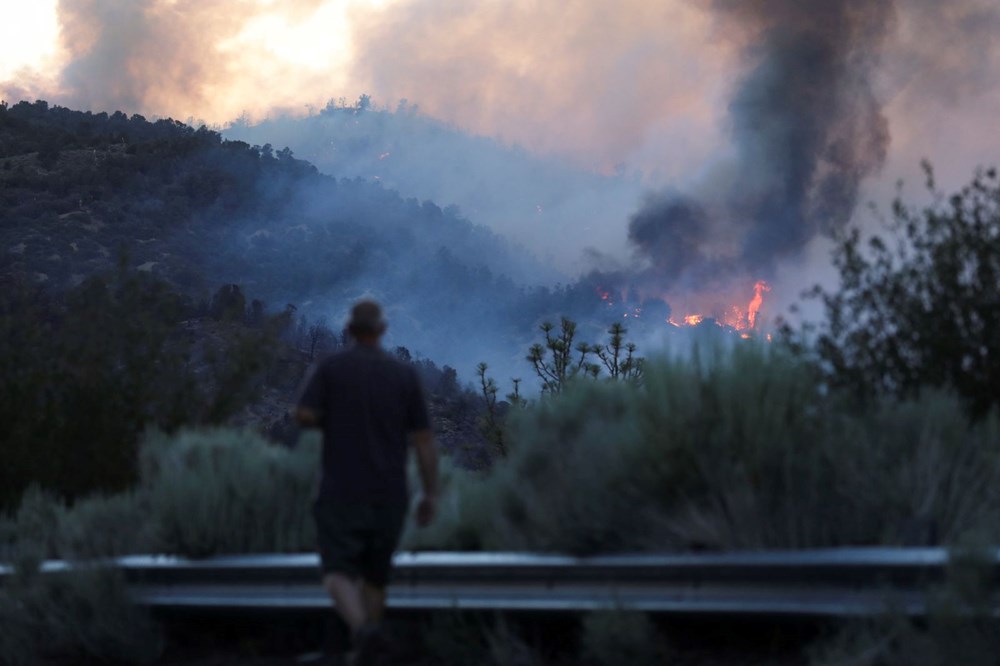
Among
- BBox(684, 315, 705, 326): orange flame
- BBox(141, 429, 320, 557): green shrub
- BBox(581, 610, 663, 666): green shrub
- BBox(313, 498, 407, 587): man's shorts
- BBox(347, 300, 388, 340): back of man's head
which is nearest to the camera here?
BBox(581, 610, 663, 666): green shrub

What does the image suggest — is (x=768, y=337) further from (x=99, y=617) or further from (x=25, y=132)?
(x=25, y=132)

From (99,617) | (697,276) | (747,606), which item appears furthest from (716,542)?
(697,276)

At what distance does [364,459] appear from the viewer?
6750 millimetres

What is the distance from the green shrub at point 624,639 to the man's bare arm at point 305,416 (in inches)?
70.8

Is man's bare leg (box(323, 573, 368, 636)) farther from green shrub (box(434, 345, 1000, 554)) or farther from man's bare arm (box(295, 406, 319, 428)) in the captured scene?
green shrub (box(434, 345, 1000, 554))

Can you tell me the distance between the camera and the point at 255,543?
8133mm

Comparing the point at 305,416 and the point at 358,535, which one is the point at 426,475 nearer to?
the point at 358,535

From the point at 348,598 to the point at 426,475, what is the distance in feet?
2.61

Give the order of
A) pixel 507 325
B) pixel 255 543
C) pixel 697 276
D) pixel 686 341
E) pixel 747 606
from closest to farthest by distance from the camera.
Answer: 1. pixel 747 606
2. pixel 686 341
3. pixel 255 543
4. pixel 697 276
5. pixel 507 325

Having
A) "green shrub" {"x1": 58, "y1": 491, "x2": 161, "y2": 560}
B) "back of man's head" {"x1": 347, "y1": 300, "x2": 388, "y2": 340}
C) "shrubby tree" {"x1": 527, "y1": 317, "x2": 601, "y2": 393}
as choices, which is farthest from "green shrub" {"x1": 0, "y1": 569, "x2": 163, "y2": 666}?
"shrubby tree" {"x1": 527, "y1": 317, "x2": 601, "y2": 393}

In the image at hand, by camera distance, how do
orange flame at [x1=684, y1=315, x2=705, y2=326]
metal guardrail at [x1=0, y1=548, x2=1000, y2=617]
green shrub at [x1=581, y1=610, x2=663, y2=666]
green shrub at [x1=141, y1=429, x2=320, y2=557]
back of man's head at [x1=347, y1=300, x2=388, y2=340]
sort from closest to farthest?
metal guardrail at [x1=0, y1=548, x2=1000, y2=617]
green shrub at [x1=581, y1=610, x2=663, y2=666]
back of man's head at [x1=347, y1=300, x2=388, y2=340]
green shrub at [x1=141, y1=429, x2=320, y2=557]
orange flame at [x1=684, y1=315, x2=705, y2=326]

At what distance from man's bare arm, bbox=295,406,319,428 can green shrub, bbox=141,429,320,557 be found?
1.62m

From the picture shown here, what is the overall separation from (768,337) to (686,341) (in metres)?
0.60

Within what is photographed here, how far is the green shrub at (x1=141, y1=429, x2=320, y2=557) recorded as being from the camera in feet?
26.6
